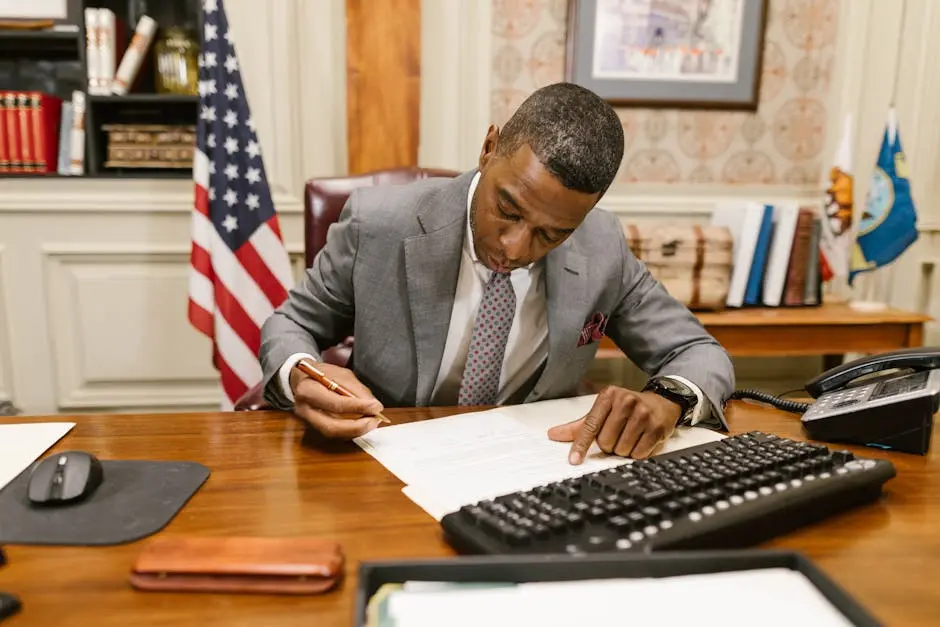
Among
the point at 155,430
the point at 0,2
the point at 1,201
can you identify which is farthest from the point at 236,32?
the point at 155,430

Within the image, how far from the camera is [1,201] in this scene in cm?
255

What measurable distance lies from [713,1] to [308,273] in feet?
6.93

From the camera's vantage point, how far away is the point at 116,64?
2.52 metres

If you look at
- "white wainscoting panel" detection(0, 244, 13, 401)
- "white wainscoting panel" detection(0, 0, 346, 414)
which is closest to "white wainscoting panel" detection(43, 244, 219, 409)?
"white wainscoting panel" detection(0, 0, 346, 414)

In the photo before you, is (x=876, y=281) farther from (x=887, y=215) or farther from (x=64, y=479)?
(x=64, y=479)

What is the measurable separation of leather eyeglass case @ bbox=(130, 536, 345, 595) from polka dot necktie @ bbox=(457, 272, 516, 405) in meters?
0.71

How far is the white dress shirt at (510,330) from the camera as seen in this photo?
131cm

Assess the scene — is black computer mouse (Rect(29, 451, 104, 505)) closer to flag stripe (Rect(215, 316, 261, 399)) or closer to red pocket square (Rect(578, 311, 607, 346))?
red pocket square (Rect(578, 311, 607, 346))

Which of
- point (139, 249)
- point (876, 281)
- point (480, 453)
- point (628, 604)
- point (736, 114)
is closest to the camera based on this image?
point (628, 604)

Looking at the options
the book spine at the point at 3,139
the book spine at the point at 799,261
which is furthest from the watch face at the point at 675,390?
the book spine at the point at 3,139

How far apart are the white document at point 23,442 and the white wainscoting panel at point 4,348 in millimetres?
1987

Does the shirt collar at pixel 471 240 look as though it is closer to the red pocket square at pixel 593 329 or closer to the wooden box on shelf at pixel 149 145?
the red pocket square at pixel 593 329

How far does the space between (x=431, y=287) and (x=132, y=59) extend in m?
1.85

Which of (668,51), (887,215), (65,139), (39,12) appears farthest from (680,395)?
(39,12)
